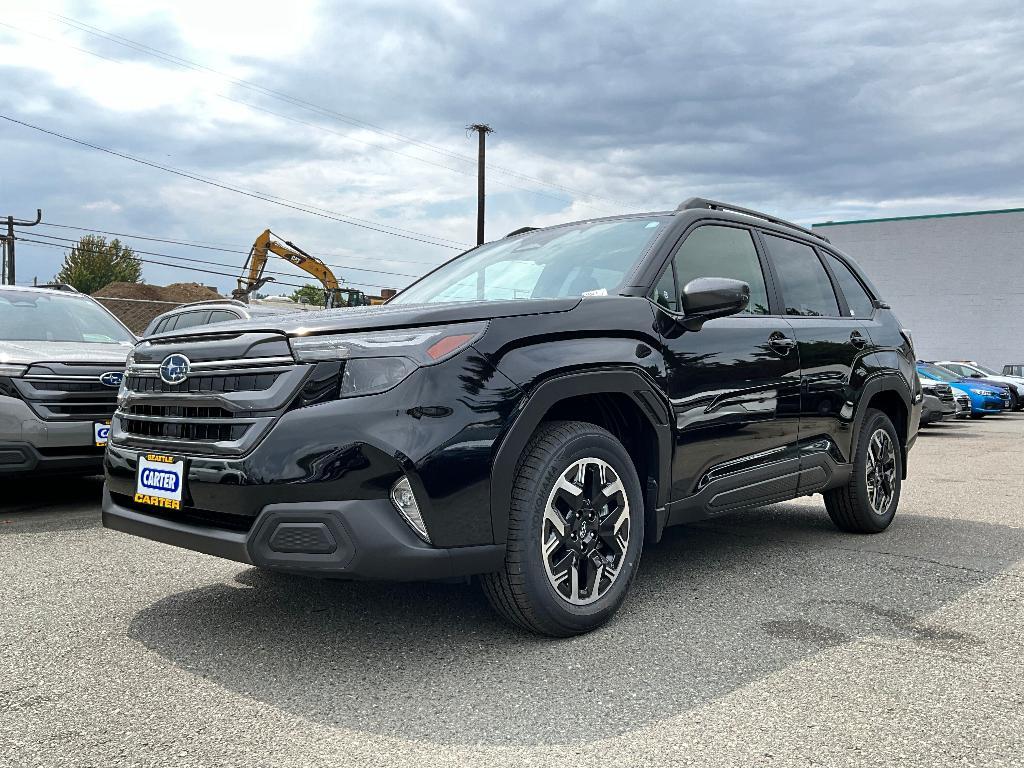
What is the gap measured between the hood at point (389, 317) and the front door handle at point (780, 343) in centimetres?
147

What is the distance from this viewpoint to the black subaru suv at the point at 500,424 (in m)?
2.97

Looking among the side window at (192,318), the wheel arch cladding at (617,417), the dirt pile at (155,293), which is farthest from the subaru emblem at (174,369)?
the dirt pile at (155,293)

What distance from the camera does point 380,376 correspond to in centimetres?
302

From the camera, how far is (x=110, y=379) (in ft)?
20.4

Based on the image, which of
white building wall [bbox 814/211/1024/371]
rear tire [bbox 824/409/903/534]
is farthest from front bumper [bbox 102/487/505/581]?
white building wall [bbox 814/211/1024/371]

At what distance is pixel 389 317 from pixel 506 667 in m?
1.30

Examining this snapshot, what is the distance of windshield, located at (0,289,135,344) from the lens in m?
7.05

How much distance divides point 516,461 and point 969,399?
21.3m

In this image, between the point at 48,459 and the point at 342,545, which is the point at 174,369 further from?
the point at 48,459

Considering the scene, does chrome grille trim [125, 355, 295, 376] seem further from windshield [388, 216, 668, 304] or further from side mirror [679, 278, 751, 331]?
side mirror [679, 278, 751, 331]

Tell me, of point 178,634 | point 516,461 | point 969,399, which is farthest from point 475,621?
point 969,399

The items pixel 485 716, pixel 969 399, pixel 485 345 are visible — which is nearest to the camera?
pixel 485 716

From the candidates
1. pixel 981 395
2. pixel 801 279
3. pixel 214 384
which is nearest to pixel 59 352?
pixel 214 384

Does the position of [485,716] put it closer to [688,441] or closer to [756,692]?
[756,692]
